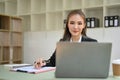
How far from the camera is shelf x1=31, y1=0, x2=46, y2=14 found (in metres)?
4.49

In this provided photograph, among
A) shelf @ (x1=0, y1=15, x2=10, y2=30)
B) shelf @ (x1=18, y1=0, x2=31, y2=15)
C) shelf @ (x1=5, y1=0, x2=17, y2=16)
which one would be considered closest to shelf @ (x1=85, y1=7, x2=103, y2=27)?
shelf @ (x1=18, y1=0, x2=31, y2=15)

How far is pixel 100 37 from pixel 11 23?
1867 mm

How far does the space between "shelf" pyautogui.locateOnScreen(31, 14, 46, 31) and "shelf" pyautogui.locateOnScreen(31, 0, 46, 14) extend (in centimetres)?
11

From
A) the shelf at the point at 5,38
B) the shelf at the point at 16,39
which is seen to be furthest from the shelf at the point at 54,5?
the shelf at the point at 5,38

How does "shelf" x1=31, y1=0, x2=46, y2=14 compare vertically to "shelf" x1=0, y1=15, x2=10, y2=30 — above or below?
above

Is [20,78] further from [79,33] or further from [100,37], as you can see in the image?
[100,37]

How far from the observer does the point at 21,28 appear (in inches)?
Answer: 180

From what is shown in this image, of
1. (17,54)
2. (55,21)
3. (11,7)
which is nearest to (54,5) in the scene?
(55,21)

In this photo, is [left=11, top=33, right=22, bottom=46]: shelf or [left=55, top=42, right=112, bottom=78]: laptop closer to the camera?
[left=55, top=42, right=112, bottom=78]: laptop

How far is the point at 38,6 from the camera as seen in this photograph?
4574mm

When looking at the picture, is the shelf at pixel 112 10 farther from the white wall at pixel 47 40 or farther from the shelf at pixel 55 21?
the shelf at pixel 55 21

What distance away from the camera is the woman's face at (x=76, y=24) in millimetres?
2122

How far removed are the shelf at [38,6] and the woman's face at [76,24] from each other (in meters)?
2.42

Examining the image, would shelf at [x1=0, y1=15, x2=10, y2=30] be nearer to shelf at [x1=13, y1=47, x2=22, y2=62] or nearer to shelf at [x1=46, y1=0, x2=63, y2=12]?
shelf at [x1=13, y1=47, x2=22, y2=62]
